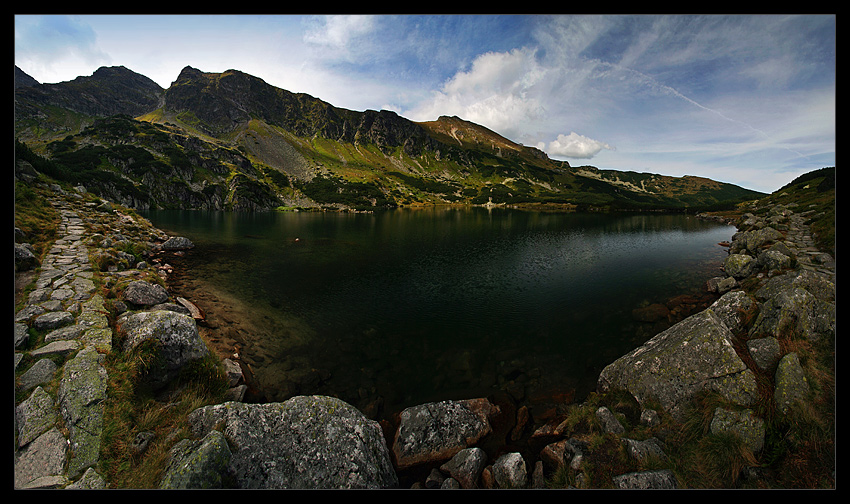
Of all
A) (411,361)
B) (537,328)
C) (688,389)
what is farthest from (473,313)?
(688,389)

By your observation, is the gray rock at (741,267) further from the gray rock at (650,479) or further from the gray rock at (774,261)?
the gray rock at (650,479)

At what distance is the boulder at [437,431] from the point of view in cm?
949

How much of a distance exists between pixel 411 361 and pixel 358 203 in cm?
16240

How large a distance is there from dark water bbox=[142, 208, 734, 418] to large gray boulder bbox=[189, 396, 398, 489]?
3.99 metres

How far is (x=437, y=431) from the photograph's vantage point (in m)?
9.96

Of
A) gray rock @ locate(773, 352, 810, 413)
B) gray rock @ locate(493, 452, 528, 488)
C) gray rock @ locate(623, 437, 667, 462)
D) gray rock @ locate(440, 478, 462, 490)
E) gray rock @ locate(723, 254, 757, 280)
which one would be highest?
gray rock @ locate(723, 254, 757, 280)

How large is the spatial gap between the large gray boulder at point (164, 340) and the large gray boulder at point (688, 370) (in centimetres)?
1707

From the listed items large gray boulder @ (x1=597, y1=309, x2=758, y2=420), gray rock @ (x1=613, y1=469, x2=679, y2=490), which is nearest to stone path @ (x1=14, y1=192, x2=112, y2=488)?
gray rock @ (x1=613, y1=469, x2=679, y2=490)

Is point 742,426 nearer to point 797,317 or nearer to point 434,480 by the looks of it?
point 797,317

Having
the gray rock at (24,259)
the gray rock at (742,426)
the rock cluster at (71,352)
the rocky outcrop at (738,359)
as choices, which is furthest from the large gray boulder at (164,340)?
the gray rock at (742,426)

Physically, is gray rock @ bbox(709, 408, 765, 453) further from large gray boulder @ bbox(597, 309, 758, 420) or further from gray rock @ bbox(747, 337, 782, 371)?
gray rock @ bbox(747, 337, 782, 371)

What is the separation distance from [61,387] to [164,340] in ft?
→ 10.6

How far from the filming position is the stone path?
5.69m
